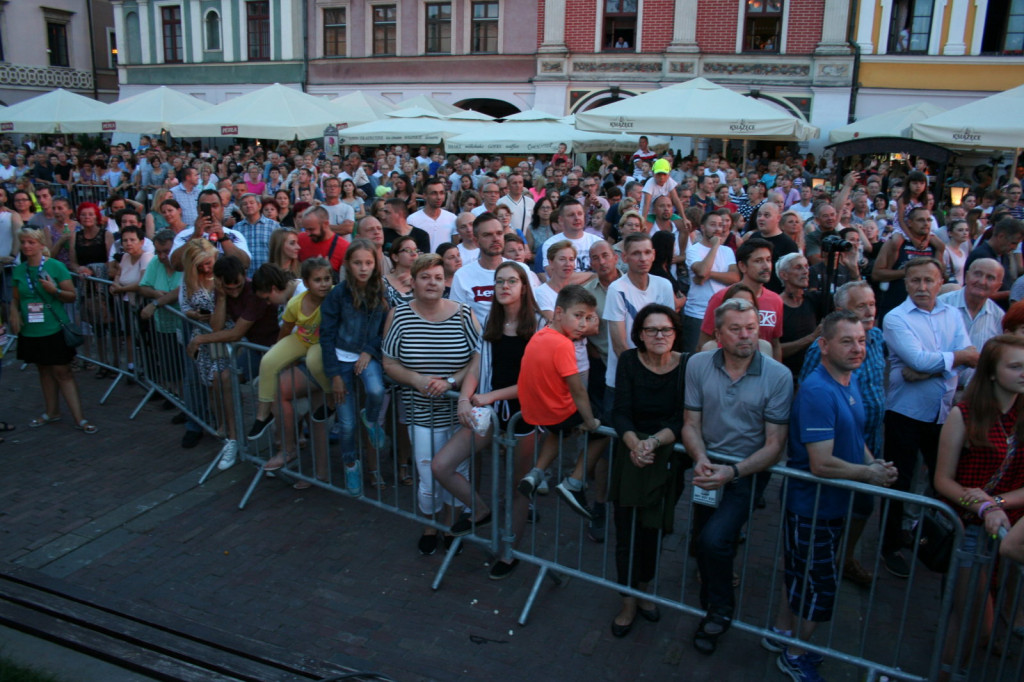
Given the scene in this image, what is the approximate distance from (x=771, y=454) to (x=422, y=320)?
2282mm

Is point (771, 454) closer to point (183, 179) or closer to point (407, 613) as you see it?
point (407, 613)

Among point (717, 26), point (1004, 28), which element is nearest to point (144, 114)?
point (717, 26)

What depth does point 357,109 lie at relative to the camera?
806 inches

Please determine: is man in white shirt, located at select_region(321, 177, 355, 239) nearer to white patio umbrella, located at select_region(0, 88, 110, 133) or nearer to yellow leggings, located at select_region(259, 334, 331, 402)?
yellow leggings, located at select_region(259, 334, 331, 402)

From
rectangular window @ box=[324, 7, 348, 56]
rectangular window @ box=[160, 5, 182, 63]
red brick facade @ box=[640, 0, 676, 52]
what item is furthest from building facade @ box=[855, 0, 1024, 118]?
rectangular window @ box=[160, 5, 182, 63]

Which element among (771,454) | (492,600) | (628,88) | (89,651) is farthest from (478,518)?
(628,88)

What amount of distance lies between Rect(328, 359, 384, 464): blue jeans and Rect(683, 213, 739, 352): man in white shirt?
282cm

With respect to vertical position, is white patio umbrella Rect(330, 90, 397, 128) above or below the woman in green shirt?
above

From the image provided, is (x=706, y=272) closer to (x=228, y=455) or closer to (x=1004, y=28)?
(x=228, y=455)

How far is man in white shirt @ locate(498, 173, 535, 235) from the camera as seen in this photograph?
9.70 metres

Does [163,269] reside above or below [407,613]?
above

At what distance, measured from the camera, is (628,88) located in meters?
25.4

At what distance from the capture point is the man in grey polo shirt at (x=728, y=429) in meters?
3.72

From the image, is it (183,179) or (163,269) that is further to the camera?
(183,179)
